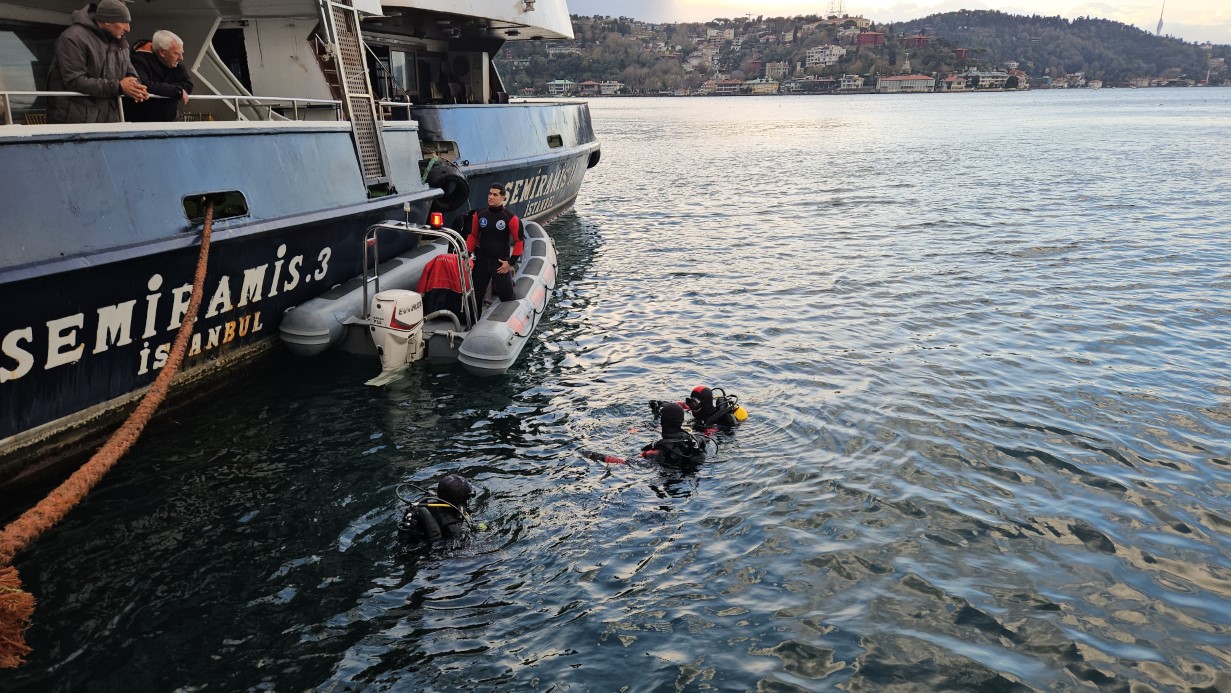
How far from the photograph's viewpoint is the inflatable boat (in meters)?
9.33

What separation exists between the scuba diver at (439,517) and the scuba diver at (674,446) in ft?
5.83

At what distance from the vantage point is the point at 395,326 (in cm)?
923

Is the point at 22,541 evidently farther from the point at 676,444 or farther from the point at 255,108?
the point at 255,108

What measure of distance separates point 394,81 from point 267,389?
968cm

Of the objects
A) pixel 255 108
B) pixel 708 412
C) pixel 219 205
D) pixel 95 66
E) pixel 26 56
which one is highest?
pixel 26 56

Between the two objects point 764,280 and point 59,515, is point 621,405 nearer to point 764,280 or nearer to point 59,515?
point 59,515

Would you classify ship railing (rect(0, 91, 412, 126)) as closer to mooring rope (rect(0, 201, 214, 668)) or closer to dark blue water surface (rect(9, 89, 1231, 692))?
dark blue water surface (rect(9, 89, 1231, 692))

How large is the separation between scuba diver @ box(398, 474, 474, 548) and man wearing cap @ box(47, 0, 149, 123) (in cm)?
449

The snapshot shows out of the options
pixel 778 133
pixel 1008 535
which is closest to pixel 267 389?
pixel 1008 535

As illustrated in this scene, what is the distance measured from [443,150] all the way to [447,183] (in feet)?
4.97

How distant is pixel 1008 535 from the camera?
21.3 ft

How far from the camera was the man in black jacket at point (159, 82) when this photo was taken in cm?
779

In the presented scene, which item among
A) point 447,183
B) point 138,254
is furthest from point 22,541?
point 447,183

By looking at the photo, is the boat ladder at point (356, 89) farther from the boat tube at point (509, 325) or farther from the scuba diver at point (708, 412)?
the scuba diver at point (708, 412)
